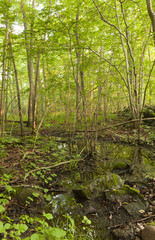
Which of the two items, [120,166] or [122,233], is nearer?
[122,233]

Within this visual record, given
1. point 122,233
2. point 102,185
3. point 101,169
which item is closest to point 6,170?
point 102,185

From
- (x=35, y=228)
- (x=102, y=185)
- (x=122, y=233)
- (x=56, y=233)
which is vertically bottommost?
(x=122, y=233)

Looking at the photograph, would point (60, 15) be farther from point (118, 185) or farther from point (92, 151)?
point (118, 185)

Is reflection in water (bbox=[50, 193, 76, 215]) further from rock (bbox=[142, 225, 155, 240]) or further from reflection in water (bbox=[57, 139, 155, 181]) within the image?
rock (bbox=[142, 225, 155, 240])

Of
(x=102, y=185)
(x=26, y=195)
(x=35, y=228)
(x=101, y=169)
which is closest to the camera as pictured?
(x=35, y=228)

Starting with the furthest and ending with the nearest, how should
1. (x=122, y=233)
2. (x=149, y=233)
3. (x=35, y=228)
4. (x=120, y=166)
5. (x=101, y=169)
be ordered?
(x=120, y=166)
(x=101, y=169)
(x=122, y=233)
(x=149, y=233)
(x=35, y=228)

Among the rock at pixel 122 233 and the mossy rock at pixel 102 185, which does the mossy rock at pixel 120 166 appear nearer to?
the mossy rock at pixel 102 185

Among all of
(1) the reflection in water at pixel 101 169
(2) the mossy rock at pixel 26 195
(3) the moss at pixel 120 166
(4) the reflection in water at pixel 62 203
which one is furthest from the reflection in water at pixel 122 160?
(2) the mossy rock at pixel 26 195

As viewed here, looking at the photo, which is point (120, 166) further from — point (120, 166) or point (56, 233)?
point (56, 233)

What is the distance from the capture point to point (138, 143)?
20.7 feet

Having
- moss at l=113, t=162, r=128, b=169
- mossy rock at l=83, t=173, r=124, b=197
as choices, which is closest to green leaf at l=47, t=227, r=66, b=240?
mossy rock at l=83, t=173, r=124, b=197

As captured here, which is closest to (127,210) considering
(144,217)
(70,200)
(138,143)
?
(144,217)

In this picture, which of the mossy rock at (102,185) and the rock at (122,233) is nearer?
the rock at (122,233)

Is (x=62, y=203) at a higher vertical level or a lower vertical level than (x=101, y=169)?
lower
